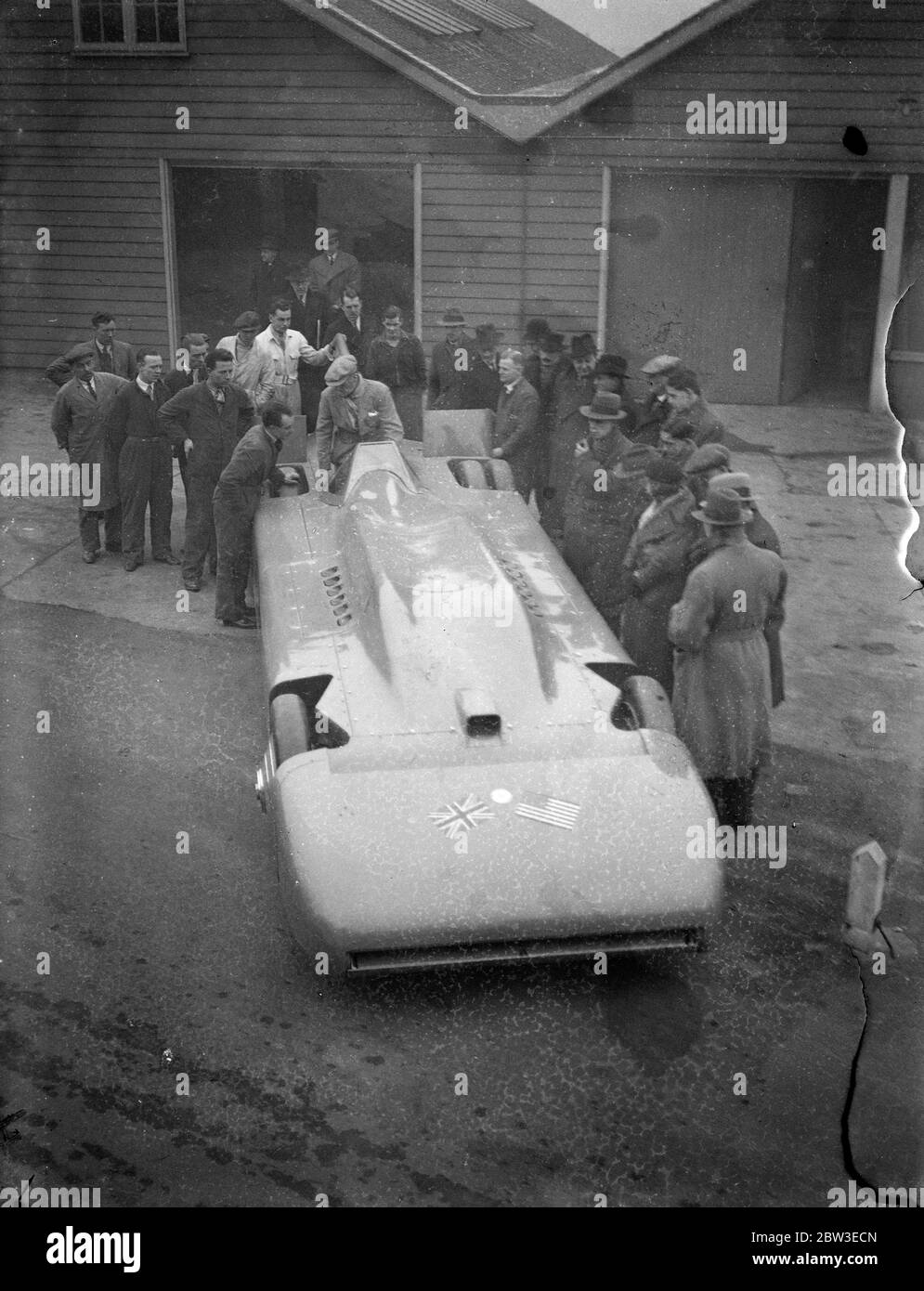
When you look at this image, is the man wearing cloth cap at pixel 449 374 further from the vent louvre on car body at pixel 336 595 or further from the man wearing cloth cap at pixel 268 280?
the man wearing cloth cap at pixel 268 280

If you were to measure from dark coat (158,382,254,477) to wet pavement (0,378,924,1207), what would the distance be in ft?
7.83

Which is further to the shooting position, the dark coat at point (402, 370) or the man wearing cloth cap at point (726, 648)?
the dark coat at point (402, 370)

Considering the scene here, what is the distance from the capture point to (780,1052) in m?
5.04

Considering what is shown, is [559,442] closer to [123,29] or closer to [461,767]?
[461,767]

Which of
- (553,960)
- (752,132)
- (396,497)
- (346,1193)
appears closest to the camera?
(346,1193)

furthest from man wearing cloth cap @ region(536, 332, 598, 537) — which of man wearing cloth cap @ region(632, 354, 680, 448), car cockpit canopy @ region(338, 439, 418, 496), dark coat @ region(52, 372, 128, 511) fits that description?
dark coat @ region(52, 372, 128, 511)

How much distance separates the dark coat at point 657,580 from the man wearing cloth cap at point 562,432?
7.43 feet

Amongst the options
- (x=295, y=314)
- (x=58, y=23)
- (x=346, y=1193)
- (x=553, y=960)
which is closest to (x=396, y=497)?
(x=553, y=960)

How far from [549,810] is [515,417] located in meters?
5.07

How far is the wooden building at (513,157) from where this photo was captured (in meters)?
14.3

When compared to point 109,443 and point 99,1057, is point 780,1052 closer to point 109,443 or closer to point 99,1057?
point 99,1057

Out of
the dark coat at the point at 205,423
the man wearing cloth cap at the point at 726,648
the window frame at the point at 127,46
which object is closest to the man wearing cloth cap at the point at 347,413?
the dark coat at the point at 205,423

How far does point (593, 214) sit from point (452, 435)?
6.37m

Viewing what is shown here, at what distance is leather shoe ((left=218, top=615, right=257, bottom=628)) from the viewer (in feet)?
29.3
